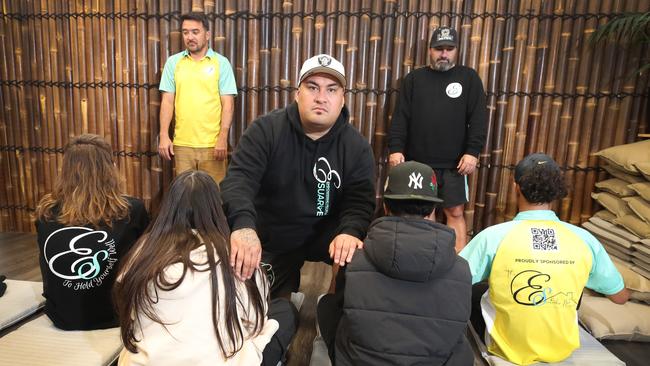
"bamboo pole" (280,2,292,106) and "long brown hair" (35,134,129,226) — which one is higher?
"bamboo pole" (280,2,292,106)

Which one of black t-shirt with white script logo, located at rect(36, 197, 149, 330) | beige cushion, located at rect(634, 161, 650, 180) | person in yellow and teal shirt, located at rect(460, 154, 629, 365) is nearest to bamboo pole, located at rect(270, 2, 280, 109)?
black t-shirt with white script logo, located at rect(36, 197, 149, 330)

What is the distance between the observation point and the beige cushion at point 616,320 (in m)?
2.17

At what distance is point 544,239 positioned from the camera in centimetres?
165

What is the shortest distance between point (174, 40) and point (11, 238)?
91.4 inches

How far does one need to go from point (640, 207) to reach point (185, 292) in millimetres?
2903

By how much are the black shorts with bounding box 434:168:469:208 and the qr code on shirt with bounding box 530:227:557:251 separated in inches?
54.5

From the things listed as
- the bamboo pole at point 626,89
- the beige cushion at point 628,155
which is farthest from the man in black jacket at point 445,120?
the bamboo pole at point 626,89

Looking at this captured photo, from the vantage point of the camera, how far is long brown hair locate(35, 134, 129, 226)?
1.75 meters

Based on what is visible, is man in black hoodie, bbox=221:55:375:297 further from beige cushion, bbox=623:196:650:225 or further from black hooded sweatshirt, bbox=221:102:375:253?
beige cushion, bbox=623:196:650:225

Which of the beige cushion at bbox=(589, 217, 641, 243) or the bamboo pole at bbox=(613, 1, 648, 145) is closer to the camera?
the beige cushion at bbox=(589, 217, 641, 243)

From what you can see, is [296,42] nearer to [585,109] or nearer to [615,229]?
[585,109]

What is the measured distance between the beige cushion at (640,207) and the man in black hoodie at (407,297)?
2002 mm

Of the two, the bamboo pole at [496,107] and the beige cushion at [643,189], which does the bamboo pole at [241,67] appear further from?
the beige cushion at [643,189]

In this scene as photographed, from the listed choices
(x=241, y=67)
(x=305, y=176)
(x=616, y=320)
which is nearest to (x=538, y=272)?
(x=616, y=320)
